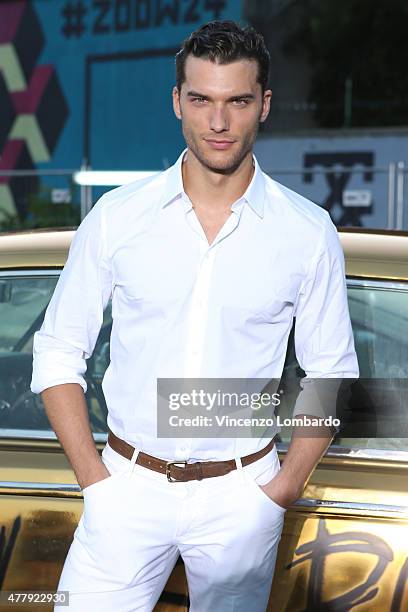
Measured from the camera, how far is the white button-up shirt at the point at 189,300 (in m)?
2.36

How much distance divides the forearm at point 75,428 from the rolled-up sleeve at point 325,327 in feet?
1.66

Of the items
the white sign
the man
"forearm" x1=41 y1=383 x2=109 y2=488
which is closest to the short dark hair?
the man

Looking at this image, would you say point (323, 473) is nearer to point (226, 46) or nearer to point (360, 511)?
point (360, 511)

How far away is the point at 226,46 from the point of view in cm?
236

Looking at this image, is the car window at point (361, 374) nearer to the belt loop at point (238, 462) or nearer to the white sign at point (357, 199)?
the belt loop at point (238, 462)

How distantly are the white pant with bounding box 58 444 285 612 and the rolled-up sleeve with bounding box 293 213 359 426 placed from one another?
254mm

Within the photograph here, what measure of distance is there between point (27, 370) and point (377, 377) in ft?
3.42

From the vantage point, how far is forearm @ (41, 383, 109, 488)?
2391 mm

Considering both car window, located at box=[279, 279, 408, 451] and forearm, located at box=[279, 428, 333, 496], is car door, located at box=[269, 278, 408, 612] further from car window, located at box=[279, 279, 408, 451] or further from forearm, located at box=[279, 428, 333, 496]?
forearm, located at box=[279, 428, 333, 496]

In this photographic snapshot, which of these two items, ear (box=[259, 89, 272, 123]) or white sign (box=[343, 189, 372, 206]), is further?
white sign (box=[343, 189, 372, 206])

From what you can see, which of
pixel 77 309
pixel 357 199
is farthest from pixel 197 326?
pixel 357 199

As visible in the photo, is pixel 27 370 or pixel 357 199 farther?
pixel 357 199

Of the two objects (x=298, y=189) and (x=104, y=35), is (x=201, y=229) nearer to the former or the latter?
(x=298, y=189)

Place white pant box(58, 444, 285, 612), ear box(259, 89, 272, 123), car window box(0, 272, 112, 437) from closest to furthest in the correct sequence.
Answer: white pant box(58, 444, 285, 612) → ear box(259, 89, 272, 123) → car window box(0, 272, 112, 437)
